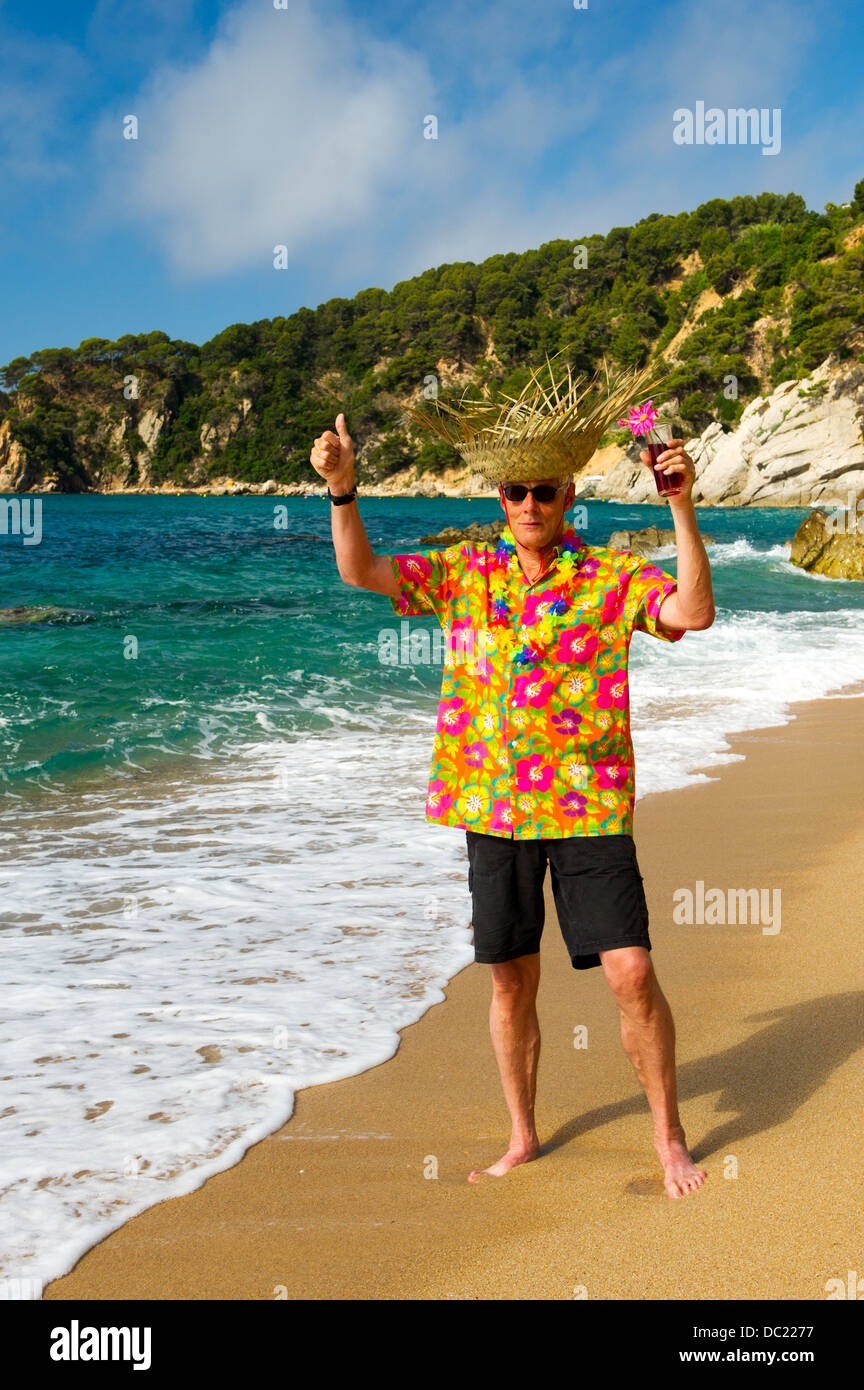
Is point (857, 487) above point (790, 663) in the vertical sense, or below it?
above

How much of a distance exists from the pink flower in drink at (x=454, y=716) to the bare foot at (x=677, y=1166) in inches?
46.0

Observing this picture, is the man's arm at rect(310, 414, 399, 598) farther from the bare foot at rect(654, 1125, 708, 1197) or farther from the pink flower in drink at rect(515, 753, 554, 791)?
the bare foot at rect(654, 1125, 708, 1197)

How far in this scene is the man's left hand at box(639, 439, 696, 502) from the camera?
243cm

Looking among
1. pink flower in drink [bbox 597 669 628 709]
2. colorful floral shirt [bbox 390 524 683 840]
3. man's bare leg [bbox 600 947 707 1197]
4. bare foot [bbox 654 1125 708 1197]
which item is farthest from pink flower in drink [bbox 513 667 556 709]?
bare foot [bbox 654 1125 708 1197]

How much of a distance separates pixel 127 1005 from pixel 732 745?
5.85m

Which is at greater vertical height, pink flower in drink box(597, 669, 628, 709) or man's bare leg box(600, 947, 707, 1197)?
pink flower in drink box(597, 669, 628, 709)

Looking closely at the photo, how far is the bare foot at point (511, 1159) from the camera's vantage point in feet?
8.73

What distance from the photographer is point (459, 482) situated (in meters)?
105

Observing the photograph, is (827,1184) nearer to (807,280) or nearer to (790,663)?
(790,663)

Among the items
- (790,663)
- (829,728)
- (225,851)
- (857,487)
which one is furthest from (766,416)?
(225,851)

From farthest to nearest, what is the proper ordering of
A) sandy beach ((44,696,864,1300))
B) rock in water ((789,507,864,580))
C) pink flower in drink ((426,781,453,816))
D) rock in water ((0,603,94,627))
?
rock in water ((789,507,864,580)) → rock in water ((0,603,94,627)) → pink flower in drink ((426,781,453,816)) → sandy beach ((44,696,864,1300))

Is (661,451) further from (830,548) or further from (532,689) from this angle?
(830,548)

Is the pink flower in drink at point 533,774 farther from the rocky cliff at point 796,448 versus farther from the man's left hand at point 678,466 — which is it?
the rocky cliff at point 796,448

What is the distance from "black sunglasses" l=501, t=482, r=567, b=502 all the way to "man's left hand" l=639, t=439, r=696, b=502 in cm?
28
